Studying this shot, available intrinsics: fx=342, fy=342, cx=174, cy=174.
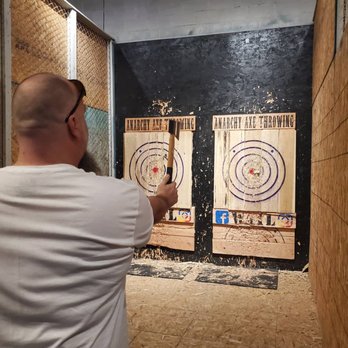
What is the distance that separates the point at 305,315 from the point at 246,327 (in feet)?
1.68

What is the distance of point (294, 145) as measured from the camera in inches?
139

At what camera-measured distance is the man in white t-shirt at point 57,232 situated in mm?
728

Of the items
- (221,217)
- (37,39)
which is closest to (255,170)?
(221,217)

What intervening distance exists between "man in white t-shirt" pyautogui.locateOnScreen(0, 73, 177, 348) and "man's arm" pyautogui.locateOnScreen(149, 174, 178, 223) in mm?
182

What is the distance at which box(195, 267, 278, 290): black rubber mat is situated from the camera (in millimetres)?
3178

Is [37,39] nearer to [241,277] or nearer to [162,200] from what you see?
[162,200]

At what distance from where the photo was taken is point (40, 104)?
81 cm

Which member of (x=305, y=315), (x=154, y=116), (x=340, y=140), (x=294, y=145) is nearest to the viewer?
(x=340, y=140)

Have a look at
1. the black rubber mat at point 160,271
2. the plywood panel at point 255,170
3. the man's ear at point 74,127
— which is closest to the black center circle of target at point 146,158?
the plywood panel at point 255,170

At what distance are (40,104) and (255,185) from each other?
10.1 ft

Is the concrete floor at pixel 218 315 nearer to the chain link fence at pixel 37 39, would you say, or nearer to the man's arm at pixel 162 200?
the man's arm at pixel 162 200

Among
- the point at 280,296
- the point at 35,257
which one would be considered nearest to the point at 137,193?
the point at 35,257

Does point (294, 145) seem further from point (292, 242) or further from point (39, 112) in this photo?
point (39, 112)

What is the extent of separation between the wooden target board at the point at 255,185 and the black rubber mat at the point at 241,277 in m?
0.19
